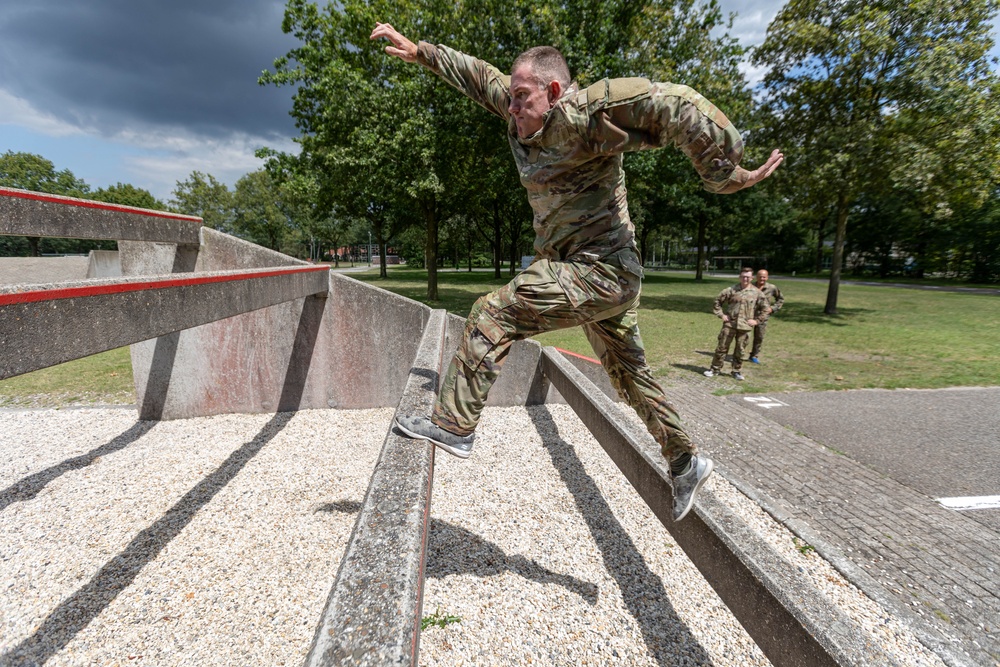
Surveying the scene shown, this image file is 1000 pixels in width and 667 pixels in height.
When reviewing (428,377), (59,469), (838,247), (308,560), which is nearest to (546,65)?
(428,377)

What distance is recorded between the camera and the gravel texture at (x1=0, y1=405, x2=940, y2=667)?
2.45 meters

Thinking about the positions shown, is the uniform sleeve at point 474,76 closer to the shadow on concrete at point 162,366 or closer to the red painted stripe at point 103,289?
the red painted stripe at point 103,289

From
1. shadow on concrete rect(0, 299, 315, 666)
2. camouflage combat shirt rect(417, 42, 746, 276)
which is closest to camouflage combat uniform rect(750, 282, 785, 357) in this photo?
camouflage combat shirt rect(417, 42, 746, 276)

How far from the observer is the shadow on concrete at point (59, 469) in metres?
3.94

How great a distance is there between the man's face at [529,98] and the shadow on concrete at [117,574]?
364 cm

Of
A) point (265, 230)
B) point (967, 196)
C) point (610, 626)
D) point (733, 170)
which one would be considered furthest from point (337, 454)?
point (265, 230)

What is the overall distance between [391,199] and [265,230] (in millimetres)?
40800

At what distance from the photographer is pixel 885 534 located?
3439mm

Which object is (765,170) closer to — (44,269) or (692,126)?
(692,126)

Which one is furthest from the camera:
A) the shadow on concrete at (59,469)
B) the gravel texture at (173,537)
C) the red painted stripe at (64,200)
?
the shadow on concrete at (59,469)

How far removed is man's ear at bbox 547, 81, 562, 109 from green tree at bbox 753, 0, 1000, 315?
16017mm

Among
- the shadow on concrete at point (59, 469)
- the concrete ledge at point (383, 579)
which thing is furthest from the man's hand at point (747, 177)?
the shadow on concrete at point (59, 469)

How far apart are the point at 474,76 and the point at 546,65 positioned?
2.21ft

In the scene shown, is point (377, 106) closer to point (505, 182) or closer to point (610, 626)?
point (505, 182)
